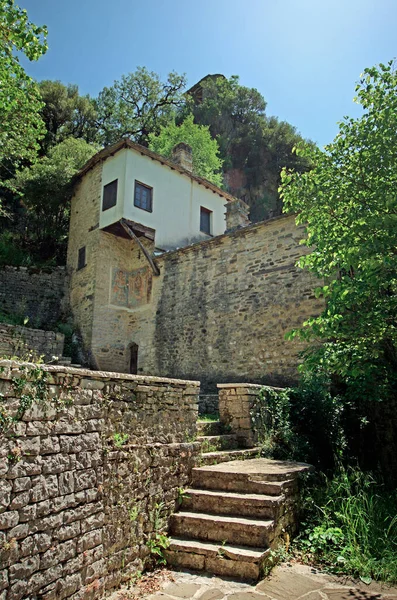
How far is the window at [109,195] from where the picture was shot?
14531 mm

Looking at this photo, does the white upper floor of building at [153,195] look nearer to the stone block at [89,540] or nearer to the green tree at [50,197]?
the green tree at [50,197]

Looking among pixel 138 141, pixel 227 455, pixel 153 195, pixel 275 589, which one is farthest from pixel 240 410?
pixel 138 141

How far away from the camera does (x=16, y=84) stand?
8953mm

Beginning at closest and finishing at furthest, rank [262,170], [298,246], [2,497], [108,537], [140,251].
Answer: [2,497] → [108,537] → [298,246] → [140,251] → [262,170]

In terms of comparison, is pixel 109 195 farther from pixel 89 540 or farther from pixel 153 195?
pixel 89 540

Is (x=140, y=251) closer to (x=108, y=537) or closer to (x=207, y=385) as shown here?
(x=207, y=385)

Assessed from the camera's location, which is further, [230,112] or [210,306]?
[230,112]

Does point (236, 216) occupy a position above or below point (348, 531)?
above

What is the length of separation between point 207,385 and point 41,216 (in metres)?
11.3

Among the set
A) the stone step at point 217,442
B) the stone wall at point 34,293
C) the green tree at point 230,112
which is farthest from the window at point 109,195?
the green tree at point 230,112

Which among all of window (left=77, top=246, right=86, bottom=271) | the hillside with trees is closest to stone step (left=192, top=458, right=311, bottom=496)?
the hillside with trees

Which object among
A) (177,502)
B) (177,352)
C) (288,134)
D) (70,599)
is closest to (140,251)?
(177,352)

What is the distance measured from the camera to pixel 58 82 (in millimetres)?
22906

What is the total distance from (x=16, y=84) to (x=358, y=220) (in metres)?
8.01
